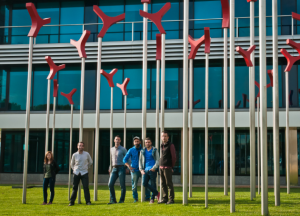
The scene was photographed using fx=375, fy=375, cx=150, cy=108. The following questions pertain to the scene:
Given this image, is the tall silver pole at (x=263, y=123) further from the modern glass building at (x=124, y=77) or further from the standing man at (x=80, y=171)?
the modern glass building at (x=124, y=77)

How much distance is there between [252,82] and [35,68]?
15.3 metres

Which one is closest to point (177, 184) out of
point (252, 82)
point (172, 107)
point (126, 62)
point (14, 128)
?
point (172, 107)

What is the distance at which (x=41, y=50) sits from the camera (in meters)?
20.6

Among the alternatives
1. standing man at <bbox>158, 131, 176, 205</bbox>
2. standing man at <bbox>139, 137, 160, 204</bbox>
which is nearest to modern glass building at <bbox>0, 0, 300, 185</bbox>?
standing man at <bbox>139, 137, 160, 204</bbox>

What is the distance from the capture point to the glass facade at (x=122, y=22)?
20.1 m

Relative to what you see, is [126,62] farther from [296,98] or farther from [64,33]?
[296,98]

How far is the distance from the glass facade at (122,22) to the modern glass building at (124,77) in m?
0.05

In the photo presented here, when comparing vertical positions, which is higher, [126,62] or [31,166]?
[126,62]

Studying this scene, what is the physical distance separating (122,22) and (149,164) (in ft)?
43.0

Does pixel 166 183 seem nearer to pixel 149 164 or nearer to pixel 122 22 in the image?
pixel 149 164

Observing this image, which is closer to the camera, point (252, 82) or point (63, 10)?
point (252, 82)

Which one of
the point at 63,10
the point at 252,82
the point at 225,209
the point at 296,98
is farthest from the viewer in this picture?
the point at 63,10

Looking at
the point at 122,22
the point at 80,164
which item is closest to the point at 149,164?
the point at 80,164

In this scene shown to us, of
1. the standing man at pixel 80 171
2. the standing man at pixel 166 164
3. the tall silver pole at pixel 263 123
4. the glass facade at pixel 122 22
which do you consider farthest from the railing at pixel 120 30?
the tall silver pole at pixel 263 123
